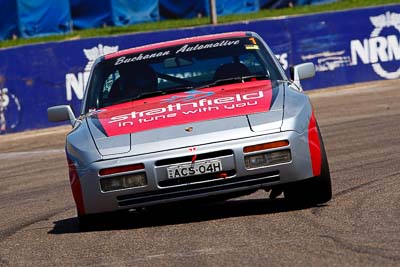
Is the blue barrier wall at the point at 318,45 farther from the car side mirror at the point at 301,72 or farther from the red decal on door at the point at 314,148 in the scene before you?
the red decal on door at the point at 314,148

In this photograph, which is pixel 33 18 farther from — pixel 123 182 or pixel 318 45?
pixel 123 182

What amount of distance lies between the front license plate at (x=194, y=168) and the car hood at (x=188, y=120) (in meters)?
0.14

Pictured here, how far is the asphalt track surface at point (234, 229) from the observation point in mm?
6043

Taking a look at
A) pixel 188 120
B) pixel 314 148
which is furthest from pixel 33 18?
pixel 314 148

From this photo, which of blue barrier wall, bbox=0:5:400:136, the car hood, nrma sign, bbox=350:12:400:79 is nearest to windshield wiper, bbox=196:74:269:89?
the car hood

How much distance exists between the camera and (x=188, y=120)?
743cm

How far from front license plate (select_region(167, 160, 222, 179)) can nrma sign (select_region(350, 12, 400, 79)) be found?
48.2 ft

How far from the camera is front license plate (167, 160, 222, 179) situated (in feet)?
23.2

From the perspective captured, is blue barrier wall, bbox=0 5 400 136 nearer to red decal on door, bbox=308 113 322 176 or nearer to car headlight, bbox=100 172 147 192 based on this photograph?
car headlight, bbox=100 172 147 192

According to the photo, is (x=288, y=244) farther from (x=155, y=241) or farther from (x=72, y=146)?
(x=72, y=146)

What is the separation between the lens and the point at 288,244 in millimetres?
6277

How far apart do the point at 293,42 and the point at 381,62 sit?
1.84 meters

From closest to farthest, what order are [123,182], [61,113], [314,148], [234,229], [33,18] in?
1. [234,229]
2. [123,182]
3. [314,148]
4. [61,113]
5. [33,18]

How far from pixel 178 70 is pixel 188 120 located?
1.29 meters
